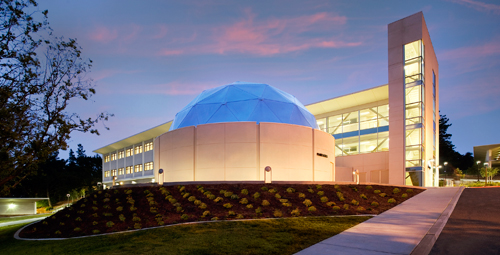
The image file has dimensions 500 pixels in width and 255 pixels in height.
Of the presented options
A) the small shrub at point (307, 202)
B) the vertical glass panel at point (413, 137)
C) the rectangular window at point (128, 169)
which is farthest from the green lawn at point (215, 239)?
the rectangular window at point (128, 169)

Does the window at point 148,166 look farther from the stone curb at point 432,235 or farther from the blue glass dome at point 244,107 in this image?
the stone curb at point 432,235

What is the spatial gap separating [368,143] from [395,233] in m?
33.0

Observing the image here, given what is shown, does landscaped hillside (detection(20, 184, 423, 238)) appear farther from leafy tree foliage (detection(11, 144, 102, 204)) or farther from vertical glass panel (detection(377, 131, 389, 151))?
leafy tree foliage (detection(11, 144, 102, 204))

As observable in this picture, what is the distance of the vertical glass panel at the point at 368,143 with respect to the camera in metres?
41.3

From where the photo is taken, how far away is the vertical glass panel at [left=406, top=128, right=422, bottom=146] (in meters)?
35.3

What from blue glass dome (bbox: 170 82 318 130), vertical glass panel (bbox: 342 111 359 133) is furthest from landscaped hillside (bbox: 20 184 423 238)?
vertical glass panel (bbox: 342 111 359 133)

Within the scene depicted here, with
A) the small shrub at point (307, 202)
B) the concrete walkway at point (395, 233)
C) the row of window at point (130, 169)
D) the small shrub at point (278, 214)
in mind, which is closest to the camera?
the concrete walkway at point (395, 233)

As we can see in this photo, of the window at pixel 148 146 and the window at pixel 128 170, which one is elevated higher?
the window at pixel 148 146

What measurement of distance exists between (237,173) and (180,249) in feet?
44.5

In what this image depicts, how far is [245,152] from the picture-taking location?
23938 millimetres

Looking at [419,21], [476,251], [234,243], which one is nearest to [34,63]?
[234,243]

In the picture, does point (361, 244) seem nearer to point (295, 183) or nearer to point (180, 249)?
point (180, 249)

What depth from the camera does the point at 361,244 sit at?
967cm

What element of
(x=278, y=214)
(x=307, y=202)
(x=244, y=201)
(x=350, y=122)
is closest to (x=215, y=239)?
(x=278, y=214)
